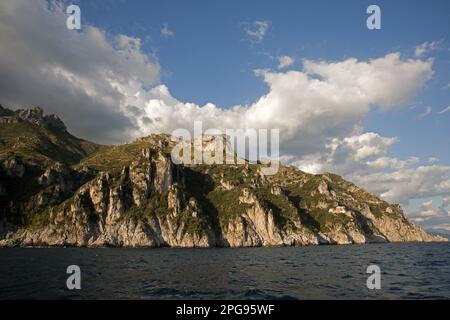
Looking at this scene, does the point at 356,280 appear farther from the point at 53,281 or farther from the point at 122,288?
the point at 53,281

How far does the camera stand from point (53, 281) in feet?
169
